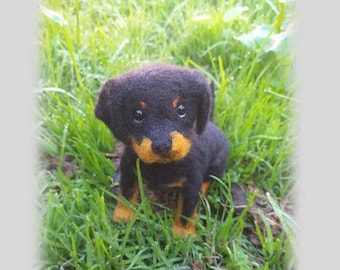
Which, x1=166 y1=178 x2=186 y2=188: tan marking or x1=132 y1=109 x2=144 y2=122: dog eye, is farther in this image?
x1=166 y1=178 x2=186 y2=188: tan marking

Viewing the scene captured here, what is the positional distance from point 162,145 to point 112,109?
0.16 m

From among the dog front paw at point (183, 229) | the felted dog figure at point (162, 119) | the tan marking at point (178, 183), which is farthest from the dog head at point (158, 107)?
the dog front paw at point (183, 229)

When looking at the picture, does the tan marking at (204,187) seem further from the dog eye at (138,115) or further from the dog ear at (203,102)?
the dog eye at (138,115)

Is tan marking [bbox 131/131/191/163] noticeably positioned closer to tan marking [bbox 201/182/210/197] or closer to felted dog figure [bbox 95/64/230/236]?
felted dog figure [bbox 95/64/230/236]

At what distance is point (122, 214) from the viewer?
56.6 inches

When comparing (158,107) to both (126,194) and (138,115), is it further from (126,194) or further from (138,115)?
(126,194)

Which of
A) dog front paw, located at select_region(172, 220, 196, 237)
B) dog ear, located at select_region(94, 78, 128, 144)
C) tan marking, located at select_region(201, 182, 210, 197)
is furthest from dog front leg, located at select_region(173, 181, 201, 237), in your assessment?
dog ear, located at select_region(94, 78, 128, 144)

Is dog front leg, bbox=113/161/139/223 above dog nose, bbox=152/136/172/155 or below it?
below

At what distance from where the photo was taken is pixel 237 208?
5.01 feet

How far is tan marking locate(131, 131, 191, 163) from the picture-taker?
45.2 inches

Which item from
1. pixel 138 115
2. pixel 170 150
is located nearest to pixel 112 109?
pixel 138 115

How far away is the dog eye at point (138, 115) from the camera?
1169 mm

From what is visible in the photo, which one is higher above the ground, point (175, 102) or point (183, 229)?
point (175, 102)

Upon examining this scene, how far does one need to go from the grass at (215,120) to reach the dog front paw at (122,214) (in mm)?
20
